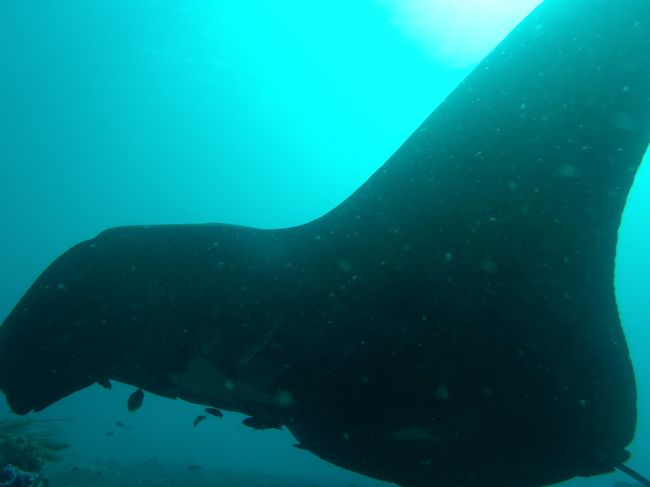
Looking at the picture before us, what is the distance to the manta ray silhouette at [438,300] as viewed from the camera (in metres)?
2.71

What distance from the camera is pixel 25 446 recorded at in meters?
9.44

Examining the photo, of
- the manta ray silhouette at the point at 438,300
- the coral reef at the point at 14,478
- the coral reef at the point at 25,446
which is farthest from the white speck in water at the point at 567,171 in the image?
the coral reef at the point at 25,446

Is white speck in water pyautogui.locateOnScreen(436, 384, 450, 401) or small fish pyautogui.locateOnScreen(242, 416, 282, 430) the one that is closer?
white speck in water pyautogui.locateOnScreen(436, 384, 450, 401)

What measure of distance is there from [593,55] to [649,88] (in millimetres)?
371

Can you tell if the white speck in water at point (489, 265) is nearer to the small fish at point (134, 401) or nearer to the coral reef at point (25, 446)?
the small fish at point (134, 401)

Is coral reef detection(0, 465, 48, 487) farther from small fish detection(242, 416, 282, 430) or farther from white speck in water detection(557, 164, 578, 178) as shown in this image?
white speck in water detection(557, 164, 578, 178)

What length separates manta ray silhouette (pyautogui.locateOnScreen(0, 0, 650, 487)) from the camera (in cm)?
271

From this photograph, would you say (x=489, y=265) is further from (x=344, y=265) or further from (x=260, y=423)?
(x=260, y=423)

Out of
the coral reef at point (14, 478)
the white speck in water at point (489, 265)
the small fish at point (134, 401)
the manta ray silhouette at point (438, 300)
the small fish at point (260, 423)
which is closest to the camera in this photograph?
the manta ray silhouette at point (438, 300)

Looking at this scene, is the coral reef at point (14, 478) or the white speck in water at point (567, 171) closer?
the white speck in water at point (567, 171)

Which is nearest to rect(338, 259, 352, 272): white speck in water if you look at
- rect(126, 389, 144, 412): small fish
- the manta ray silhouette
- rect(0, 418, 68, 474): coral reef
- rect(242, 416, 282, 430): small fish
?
the manta ray silhouette

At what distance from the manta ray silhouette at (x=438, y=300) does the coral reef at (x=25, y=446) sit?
25.8 ft

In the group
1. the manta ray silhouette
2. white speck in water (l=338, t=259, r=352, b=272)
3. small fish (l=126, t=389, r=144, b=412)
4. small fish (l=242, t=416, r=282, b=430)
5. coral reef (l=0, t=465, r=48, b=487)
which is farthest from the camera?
coral reef (l=0, t=465, r=48, b=487)

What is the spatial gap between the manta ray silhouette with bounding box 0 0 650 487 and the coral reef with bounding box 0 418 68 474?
7875 mm
